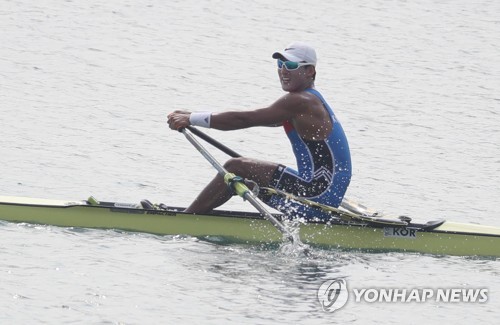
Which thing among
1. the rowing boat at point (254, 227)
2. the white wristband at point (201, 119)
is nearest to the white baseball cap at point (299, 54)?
the white wristband at point (201, 119)

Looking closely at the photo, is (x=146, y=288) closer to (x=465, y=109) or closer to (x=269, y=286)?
(x=269, y=286)

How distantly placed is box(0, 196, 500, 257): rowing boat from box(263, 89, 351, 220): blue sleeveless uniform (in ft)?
0.63

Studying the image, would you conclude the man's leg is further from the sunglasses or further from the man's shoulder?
the sunglasses

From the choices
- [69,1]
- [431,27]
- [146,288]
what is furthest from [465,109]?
[146,288]

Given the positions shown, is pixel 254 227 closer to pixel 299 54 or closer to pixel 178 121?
pixel 178 121

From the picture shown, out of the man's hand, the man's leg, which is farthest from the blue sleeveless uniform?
the man's hand

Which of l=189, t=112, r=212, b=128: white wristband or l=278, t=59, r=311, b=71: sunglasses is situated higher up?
l=278, t=59, r=311, b=71: sunglasses

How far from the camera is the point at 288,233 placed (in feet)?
49.3

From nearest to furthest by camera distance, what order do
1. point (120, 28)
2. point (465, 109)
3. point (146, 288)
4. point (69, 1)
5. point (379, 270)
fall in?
point (146, 288)
point (379, 270)
point (465, 109)
point (120, 28)
point (69, 1)

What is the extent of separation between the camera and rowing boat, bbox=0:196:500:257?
603 inches

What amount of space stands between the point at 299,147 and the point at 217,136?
27.6 feet

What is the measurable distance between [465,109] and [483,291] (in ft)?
44.2

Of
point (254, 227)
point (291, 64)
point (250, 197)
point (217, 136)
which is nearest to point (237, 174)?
point (250, 197)

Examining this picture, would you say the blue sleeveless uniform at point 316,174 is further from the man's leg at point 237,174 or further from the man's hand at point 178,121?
the man's hand at point 178,121
